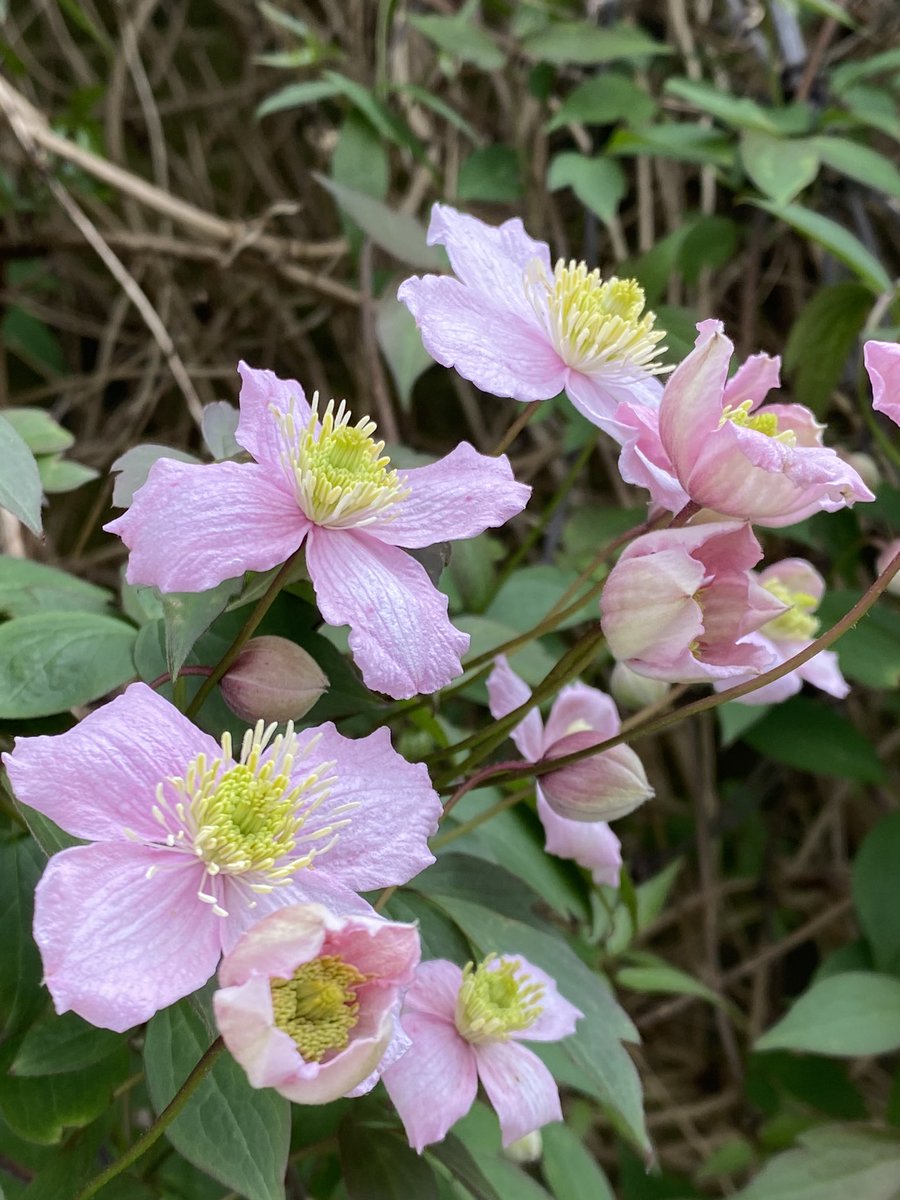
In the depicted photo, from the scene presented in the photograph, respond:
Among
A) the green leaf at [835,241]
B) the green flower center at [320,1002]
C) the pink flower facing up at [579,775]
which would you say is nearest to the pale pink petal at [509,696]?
the pink flower facing up at [579,775]

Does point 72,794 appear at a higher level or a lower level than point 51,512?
higher

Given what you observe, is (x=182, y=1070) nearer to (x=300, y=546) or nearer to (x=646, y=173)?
(x=300, y=546)

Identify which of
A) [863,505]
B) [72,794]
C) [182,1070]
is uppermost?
[72,794]

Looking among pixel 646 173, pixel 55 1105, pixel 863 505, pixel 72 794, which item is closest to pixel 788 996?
pixel 863 505

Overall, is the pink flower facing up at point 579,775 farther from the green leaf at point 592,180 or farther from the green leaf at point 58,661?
the green leaf at point 592,180

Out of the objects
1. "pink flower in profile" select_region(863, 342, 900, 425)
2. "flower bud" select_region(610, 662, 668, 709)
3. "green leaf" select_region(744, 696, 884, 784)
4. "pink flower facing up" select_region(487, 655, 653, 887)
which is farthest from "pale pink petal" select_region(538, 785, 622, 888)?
"green leaf" select_region(744, 696, 884, 784)

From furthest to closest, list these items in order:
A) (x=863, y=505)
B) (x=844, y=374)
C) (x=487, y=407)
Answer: (x=487, y=407) → (x=844, y=374) → (x=863, y=505)

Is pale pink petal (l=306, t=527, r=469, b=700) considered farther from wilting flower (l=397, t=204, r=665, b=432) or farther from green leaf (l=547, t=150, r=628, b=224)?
green leaf (l=547, t=150, r=628, b=224)
